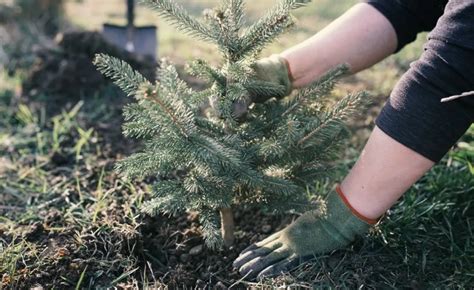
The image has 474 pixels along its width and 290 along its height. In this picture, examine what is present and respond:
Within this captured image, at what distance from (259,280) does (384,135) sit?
66 cm

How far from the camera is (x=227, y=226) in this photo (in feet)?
6.74

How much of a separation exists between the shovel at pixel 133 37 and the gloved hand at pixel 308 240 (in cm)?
229

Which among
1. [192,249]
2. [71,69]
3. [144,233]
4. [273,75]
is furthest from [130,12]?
[192,249]

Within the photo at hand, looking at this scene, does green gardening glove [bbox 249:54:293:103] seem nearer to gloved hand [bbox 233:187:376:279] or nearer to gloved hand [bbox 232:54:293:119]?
gloved hand [bbox 232:54:293:119]

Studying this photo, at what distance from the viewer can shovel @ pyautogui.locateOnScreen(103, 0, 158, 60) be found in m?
3.91

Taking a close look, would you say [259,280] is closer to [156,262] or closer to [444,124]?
[156,262]

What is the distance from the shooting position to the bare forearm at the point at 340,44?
221 centimetres

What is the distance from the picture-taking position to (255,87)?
6.02 feet

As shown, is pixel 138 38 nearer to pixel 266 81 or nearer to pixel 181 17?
pixel 266 81

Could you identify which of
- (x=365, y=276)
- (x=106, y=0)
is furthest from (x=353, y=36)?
(x=106, y=0)

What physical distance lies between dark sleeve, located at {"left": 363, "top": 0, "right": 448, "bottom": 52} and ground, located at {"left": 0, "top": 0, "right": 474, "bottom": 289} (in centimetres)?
65

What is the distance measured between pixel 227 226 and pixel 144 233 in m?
0.33

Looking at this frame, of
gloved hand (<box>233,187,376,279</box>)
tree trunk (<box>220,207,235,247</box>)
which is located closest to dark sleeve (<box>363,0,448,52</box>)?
gloved hand (<box>233,187,376,279</box>)

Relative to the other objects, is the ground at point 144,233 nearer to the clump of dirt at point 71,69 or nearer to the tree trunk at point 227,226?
the tree trunk at point 227,226
